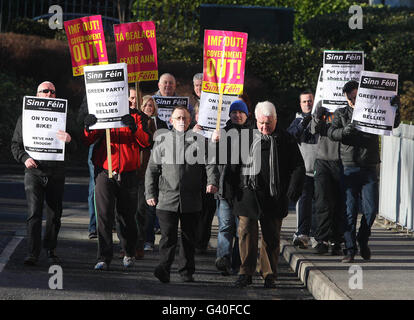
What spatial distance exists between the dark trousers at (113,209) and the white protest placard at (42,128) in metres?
0.60

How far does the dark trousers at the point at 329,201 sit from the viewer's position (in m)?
11.6

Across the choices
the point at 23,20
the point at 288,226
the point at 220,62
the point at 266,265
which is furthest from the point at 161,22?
the point at 266,265

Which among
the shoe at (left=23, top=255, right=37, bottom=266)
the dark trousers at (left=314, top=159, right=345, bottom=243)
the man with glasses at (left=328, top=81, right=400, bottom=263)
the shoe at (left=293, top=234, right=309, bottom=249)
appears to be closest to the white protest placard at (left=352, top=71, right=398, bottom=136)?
the man with glasses at (left=328, top=81, right=400, bottom=263)

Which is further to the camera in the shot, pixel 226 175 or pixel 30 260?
pixel 30 260

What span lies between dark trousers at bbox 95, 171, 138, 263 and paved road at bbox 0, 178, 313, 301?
26cm

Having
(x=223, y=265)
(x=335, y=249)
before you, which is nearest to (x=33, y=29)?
(x=335, y=249)

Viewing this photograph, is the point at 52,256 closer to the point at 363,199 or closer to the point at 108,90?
the point at 108,90

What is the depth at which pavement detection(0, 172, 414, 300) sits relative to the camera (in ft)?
29.6

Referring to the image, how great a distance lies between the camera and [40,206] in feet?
35.2

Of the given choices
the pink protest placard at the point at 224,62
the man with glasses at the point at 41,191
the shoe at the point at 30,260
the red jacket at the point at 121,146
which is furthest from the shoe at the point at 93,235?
the pink protest placard at the point at 224,62

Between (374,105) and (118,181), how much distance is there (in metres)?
2.97

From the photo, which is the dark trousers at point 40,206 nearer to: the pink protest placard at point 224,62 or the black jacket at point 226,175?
the black jacket at point 226,175

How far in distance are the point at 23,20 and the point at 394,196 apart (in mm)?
16847
